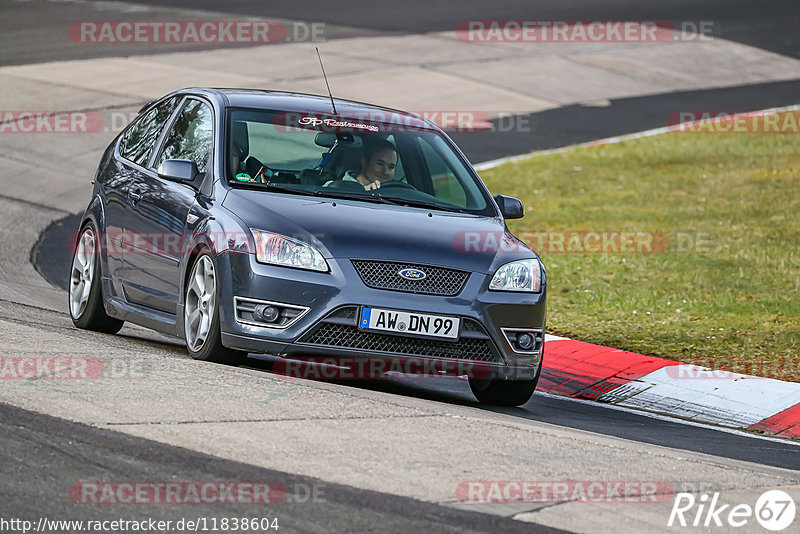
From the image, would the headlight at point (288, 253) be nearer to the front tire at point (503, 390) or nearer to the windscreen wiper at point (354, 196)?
the windscreen wiper at point (354, 196)

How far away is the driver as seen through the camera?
8.61 m

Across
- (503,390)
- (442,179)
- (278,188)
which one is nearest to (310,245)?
(278,188)

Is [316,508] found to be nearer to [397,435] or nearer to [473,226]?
[397,435]

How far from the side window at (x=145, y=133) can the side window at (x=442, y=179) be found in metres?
1.80

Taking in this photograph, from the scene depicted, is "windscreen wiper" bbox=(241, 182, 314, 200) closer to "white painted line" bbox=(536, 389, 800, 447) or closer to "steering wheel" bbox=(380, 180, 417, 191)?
"steering wheel" bbox=(380, 180, 417, 191)

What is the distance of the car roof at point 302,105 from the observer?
351 inches

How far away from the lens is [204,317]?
7957 mm

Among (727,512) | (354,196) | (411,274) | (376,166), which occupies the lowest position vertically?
(727,512)

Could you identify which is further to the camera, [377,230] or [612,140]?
[612,140]

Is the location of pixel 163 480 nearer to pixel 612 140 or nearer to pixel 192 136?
pixel 192 136

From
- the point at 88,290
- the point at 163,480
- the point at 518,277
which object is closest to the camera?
the point at 163,480

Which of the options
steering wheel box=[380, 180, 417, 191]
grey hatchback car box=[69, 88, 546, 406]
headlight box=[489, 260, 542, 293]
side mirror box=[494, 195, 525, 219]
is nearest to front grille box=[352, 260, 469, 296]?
grey hatchback car box=[69, 88, 546, 406]

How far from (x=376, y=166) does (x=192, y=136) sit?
1232 millimetres

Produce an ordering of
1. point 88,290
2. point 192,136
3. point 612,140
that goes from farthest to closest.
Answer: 1. point 612,140
2. point 88,290
3. point 192,136
